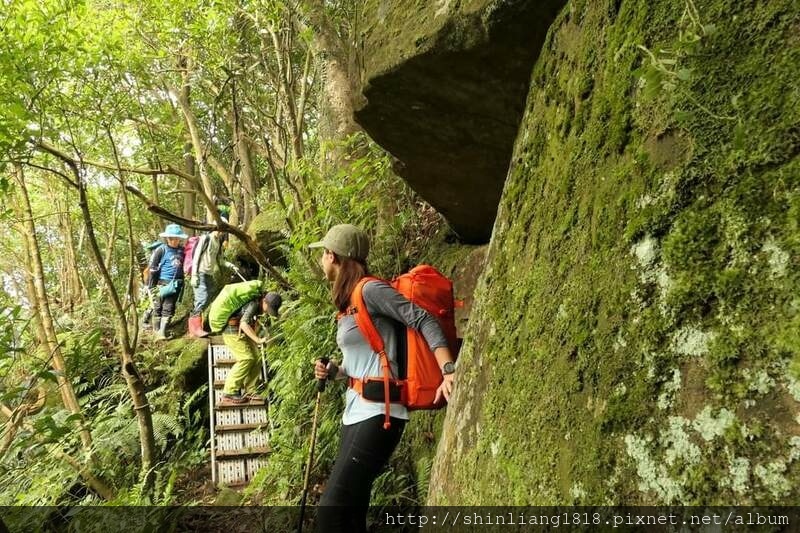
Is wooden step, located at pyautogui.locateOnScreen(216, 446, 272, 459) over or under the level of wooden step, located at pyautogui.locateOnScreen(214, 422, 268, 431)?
under

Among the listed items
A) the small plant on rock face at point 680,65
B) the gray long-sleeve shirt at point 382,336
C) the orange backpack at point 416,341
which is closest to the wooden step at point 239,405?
the gray long-sleeve shirt at point 382,336

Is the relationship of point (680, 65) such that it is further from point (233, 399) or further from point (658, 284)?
point (233, 399)

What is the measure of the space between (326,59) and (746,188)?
6809 millimetres

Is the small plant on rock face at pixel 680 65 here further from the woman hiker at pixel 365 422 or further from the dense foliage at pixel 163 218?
the dense foliage at pixel 163 218

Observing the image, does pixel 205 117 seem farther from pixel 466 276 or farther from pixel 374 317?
pixel 374 317

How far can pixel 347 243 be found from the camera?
10.0 ft

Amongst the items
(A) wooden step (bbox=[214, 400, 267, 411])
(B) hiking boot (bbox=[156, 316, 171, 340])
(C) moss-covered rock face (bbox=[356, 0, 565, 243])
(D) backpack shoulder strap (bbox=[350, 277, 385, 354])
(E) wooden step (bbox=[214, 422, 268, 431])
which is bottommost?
(E) wooden step (bbox=[214, 422, 268, 431])

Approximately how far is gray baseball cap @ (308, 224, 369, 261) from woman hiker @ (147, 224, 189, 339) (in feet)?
26.5

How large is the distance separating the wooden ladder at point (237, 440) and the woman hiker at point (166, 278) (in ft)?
9.87

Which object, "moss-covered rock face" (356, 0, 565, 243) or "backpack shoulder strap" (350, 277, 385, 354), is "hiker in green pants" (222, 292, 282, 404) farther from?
"backpack shoulder strap" (350, 277, 385, 354)

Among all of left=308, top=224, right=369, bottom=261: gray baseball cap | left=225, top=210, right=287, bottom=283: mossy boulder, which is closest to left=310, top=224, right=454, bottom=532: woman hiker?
left=308, top=224, right=369, bottom=261: gray baseball cap

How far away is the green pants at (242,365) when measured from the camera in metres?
7.08

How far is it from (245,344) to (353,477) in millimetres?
4800

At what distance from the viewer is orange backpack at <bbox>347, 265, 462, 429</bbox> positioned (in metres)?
2.71
